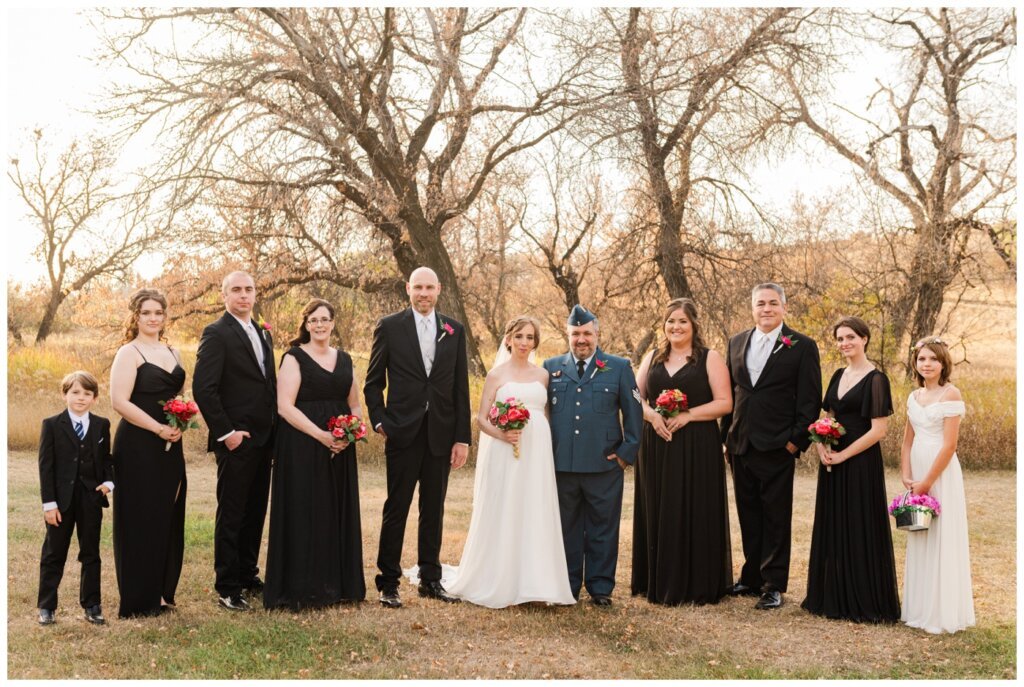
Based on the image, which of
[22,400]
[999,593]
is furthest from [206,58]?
[999,593]

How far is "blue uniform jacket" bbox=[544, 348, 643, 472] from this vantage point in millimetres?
6395

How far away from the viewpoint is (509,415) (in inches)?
242

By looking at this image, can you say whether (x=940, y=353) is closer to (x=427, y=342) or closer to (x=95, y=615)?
(x=427, y=342)

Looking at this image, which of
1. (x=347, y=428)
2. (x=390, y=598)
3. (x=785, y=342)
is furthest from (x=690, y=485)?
(x=347, y=428)

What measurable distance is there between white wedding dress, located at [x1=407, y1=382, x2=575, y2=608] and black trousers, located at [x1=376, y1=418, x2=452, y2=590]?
27 centimetres

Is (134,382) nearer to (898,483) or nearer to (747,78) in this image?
(898,483)

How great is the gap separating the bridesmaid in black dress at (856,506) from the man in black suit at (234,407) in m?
3.67

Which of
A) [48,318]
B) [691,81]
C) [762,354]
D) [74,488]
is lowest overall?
[74,488]

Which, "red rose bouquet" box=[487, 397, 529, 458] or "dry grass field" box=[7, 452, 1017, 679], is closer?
"dry grass field" box=[7, 452, 1017, 679]

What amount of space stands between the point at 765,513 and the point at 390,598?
106 inches

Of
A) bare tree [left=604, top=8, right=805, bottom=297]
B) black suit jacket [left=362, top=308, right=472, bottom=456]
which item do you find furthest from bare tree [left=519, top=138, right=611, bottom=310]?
black suit jacket [left=362, top=308, right=472, bottom=456]

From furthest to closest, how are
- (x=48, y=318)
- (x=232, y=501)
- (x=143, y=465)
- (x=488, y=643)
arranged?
(x=48, y=318), (x=232, y=501), (x=143, y=465), (x=488, y=643)

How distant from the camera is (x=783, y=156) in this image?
1716cm

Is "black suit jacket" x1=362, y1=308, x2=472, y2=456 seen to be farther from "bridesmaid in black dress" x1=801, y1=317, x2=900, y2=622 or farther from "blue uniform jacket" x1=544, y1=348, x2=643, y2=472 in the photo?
"bridesmaid in black dress" x1=801, y1=317, x2=900, y2=622
